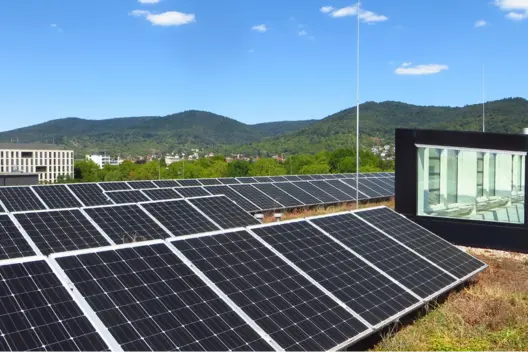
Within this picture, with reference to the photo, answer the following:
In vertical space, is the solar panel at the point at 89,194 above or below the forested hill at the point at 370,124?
below

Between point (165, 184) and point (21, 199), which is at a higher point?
point (165, 184)

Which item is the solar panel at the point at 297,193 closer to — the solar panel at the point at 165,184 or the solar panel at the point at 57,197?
the solar panel at the point at 165,184

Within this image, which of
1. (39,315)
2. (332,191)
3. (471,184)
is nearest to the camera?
(39,315)

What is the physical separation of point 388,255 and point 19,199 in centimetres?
1758

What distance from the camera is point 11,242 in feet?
41.7

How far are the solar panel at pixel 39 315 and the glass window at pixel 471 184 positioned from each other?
47.6 feet

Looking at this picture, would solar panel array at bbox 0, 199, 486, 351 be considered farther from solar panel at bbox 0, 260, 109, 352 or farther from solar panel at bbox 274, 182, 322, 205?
solar panel at bbox 274, 182, 322, 205

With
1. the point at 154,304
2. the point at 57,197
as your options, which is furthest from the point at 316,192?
the point at 154,304

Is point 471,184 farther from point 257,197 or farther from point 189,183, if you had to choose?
point 189,183

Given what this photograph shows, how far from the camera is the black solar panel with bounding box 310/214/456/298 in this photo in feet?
36.4

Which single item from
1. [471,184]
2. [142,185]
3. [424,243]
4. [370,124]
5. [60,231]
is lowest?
[424,243]

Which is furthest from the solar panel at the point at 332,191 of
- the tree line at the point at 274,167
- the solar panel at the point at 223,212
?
the tree line at the point at 274,167

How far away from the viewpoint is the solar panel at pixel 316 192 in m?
31.4

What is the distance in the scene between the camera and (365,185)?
121ft
